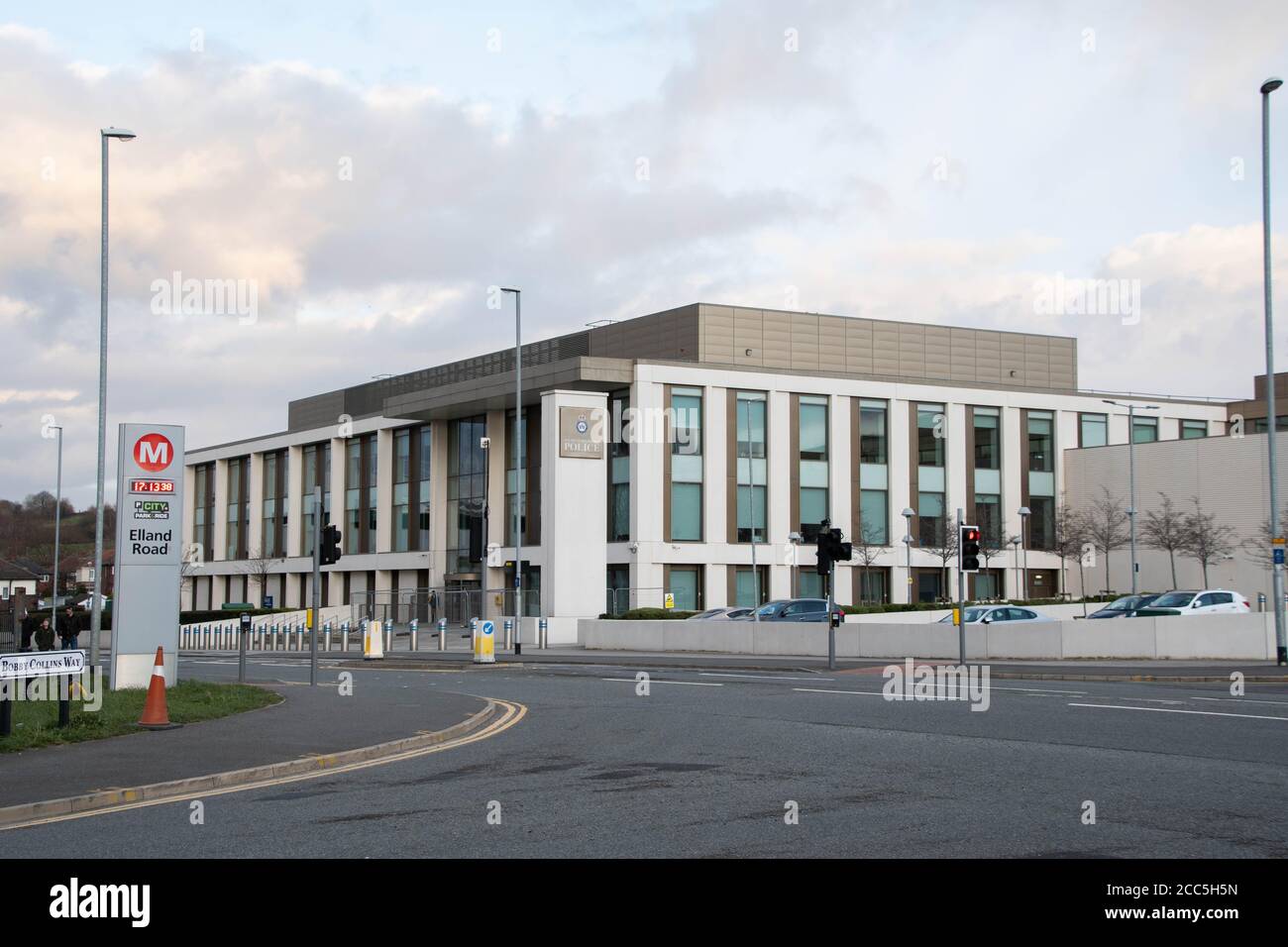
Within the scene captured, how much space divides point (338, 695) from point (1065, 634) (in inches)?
812

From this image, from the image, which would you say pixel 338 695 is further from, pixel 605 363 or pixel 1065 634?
pixel 605 363

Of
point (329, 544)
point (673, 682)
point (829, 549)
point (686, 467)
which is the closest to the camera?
point (329, 544)

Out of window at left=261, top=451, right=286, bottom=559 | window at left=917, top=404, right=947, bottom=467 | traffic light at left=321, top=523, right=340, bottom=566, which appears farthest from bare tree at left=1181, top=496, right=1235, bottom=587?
window at left=261, top=451, right=286, bottom=559

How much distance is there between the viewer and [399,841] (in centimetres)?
934

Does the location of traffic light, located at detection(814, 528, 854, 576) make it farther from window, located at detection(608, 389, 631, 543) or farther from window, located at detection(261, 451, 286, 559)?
window, located at detection(261, 451, 286, 559)

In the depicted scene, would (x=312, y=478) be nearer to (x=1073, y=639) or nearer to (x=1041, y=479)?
(x=1041, y=479)

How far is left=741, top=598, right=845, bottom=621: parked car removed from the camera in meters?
46.2

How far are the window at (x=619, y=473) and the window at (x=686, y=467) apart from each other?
6.89ft

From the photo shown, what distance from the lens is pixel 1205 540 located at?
62969mm

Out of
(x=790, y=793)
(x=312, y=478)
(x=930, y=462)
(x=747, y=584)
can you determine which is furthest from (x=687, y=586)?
(x=790, y=793)

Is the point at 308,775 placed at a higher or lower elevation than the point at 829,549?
lower

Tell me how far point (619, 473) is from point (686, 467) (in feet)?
10.3
